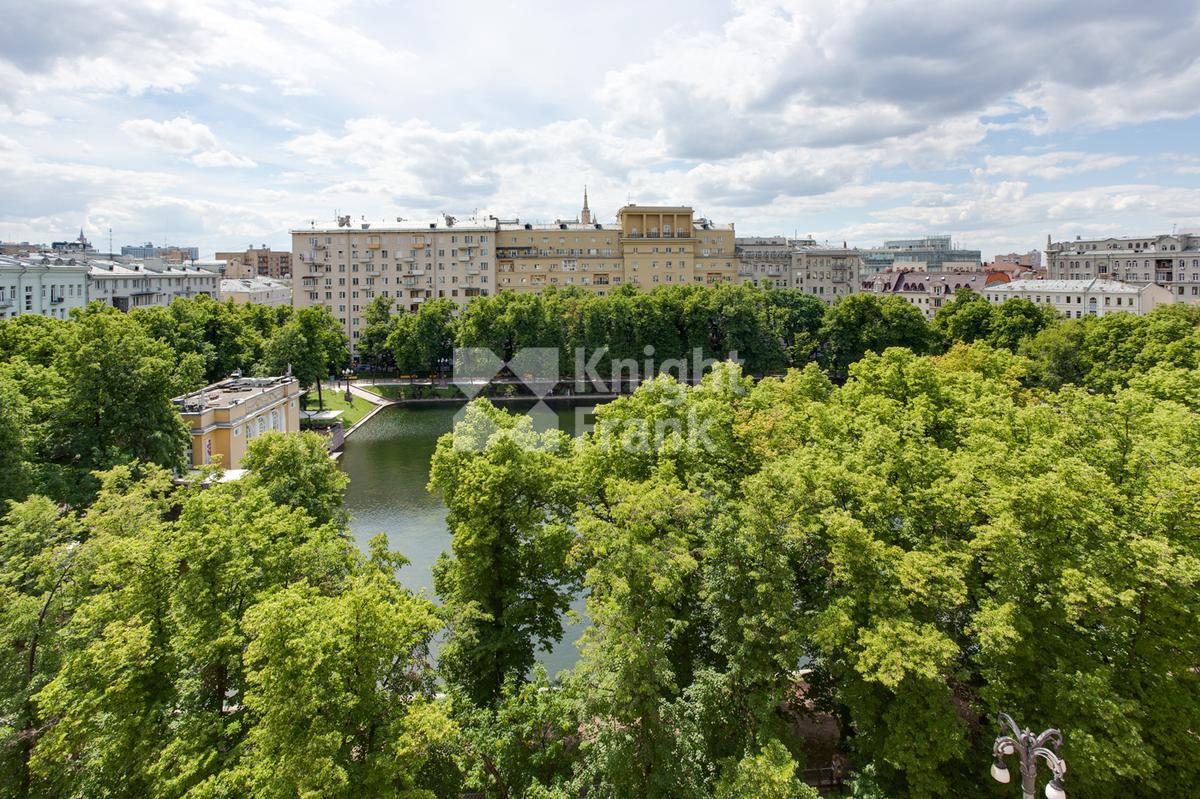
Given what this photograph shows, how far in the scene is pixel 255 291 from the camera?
104 m

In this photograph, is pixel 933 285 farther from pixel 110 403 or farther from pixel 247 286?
pixel 110 403

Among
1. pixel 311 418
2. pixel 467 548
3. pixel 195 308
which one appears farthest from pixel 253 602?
pixel 195 308

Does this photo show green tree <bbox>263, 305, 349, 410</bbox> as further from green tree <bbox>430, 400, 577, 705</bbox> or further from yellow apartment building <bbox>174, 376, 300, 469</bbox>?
green tree <bbox>430, 400, 577, 705</bbox>

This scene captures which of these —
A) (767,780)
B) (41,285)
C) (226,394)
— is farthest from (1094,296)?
(41,285)

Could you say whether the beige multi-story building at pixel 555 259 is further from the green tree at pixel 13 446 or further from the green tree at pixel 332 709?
the green tree at pixel 332 709

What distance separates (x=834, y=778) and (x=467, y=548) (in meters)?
10.5

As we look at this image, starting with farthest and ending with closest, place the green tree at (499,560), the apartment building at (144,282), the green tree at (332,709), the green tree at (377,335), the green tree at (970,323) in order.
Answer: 1. the apartment building at (144,282)
2. the green tree at (377,335)
3. the green tree at (970,323)
4. the green tree at (499,560)
5. the green tree at (332,709)

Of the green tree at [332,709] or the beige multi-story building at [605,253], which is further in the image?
the beige multi-story building at [605,253]

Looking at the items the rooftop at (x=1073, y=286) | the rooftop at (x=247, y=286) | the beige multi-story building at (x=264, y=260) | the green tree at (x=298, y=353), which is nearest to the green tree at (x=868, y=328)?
the rooftop at (x=1073, y=286)

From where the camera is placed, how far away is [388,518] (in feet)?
115

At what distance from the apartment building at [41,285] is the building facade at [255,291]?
27.6m

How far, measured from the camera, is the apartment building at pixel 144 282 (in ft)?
251

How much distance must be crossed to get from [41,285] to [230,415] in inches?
1714

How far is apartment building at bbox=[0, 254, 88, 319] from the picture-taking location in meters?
59.4
